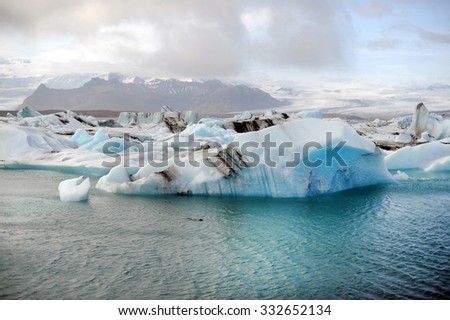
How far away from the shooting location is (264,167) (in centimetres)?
967

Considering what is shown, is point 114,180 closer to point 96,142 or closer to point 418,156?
point 96,142

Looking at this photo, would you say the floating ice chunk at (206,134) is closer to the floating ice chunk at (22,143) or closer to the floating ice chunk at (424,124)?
the floating ice chunk at (22,143)

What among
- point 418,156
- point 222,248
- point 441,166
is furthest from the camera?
point 418,156

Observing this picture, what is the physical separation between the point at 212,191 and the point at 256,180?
3.28 ft

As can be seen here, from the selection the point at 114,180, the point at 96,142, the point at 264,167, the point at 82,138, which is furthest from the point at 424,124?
the point at 114,180

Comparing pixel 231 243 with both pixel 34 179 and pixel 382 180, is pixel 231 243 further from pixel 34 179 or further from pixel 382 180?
pixel 34 179

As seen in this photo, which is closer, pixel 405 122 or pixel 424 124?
pixel 424 124

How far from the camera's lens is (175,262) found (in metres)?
5.44

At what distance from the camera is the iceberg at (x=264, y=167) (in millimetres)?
9727

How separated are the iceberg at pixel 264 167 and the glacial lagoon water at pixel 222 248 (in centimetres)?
43

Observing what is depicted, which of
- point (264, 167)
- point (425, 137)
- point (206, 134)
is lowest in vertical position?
point (264, 167)

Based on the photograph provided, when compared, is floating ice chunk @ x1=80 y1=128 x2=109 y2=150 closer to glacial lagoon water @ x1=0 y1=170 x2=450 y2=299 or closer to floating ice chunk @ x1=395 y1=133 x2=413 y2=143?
glacial lagoon water @ x1=0 y1=170 x2=450 y2=299

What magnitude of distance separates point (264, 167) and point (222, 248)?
3833mm

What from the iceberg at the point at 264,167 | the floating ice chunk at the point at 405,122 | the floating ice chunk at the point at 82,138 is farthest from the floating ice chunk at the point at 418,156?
the floating ice chunk at the point at 405,122
